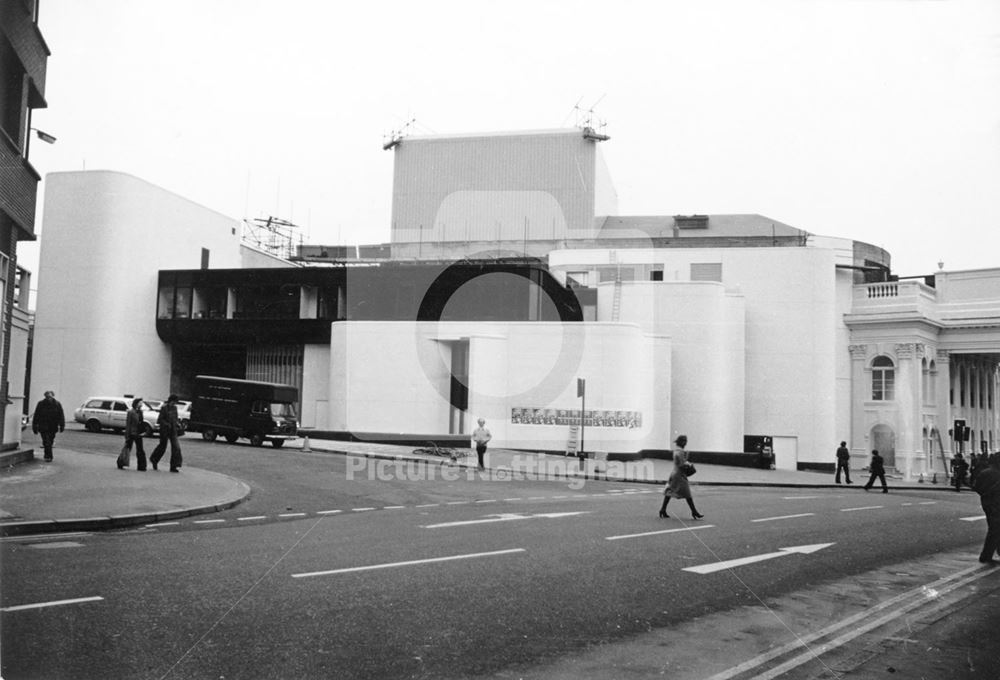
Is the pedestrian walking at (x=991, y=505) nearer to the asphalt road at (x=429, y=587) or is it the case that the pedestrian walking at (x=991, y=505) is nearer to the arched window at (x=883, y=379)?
the asphalt road at (x=429, y=587)

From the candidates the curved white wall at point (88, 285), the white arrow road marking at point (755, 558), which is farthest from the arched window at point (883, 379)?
the curved white wall at point (88, 285)

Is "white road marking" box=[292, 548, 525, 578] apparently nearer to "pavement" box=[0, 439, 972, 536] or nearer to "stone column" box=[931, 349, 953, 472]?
"pavement" box=[0, 439, 972, 536]

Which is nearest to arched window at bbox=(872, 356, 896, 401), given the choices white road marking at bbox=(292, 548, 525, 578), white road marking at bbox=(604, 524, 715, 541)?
white road marking at bbox=(604, 524, 715, 541)

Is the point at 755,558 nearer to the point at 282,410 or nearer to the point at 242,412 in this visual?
the point at 282,410

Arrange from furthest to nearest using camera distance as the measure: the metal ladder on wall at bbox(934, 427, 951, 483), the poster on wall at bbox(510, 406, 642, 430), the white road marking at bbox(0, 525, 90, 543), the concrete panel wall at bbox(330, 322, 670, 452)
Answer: the metal ladder on wall at bbox(934, 427, 951, 483)
the concrete panel wall at bbox(330, 322, 670, 452)
the poster on wall at bbox(510, 406, 642, 430)
the white road marking at bbox(0, 525, 90, 543)

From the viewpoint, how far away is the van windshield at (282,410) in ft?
115

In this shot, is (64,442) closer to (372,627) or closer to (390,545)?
(390,545)

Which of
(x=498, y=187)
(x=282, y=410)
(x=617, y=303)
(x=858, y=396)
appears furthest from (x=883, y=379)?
(x=282, y=410)

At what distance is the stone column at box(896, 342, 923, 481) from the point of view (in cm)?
4700

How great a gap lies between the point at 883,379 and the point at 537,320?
2249 centimetres

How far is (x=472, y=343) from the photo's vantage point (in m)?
39.1

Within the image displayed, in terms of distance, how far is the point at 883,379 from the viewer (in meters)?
49.5

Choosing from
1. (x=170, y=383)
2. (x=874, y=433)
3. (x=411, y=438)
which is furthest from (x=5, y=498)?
(x=874, y=433)

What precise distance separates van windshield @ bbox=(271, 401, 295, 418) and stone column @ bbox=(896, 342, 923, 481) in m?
33.3
